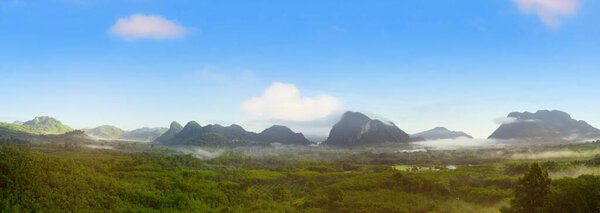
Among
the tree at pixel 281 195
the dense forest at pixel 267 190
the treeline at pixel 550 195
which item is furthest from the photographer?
the tree at pixel 281 195

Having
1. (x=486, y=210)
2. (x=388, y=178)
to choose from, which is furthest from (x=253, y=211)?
(x=486, y=210)

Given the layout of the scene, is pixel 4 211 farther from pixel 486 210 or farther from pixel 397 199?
pixel 486 210

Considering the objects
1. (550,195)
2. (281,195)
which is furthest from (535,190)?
Result: (281,195)

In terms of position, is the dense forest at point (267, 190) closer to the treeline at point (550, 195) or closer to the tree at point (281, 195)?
the treeline at point (550, 195)

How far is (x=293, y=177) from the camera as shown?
17488cm

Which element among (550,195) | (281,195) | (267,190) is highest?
(550,195)

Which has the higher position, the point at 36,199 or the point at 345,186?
the point at 36,199

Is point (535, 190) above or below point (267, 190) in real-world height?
above

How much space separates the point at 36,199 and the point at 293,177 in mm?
126233

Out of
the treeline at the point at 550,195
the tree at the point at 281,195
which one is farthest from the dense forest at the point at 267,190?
the tree at the point at 281,195

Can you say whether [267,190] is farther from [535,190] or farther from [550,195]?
[550,195]

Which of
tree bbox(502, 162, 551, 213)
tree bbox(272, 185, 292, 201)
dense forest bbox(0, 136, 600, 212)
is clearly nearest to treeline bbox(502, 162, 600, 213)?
tree bbox(502, 162, 551, 213)

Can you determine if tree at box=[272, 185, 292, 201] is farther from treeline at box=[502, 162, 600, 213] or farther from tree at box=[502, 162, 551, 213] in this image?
tree at box=[502, 162, 551, 213]

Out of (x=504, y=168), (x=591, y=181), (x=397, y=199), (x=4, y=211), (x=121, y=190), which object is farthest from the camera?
(x=504, y=168)
